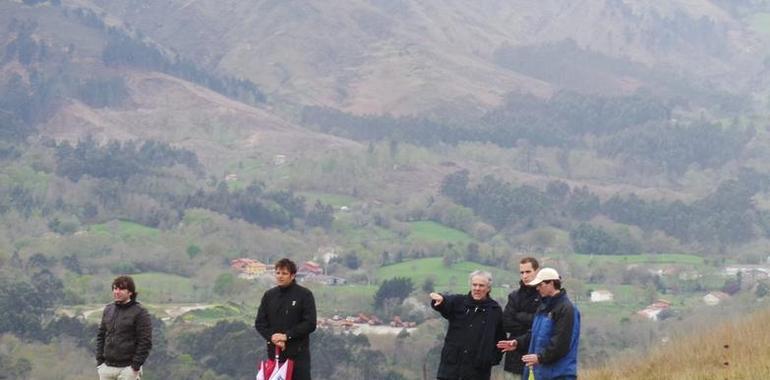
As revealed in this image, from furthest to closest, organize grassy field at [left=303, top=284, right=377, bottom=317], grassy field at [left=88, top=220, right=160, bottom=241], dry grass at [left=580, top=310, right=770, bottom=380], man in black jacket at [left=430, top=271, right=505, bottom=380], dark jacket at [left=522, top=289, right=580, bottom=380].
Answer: grassy field at [left=88, top=220, right=160, bottom=241] < grassy field at [left=303, top=284, right=377, bottom=317] < dry grass at [left=580, top=310, right=770, bottom=380] < man in black jacket at [left=430, top=271, right=505, bottom=380] < dark jacket at [left=522, top=289, right=580, bottom=380]

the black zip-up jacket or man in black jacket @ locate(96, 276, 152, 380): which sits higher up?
the black zip-up jacket

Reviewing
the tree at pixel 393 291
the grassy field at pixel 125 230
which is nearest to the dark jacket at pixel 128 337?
the tree at pixel 393 291

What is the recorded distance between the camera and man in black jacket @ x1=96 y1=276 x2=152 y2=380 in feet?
43.9

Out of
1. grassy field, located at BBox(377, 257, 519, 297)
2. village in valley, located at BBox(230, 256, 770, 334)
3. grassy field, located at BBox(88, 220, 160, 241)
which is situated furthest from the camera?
grassy field, located at BBox(88, 220, 160, 241)

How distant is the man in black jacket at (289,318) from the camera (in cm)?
1339

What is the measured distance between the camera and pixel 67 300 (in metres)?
98.6

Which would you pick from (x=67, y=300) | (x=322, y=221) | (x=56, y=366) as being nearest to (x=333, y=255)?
(x=322, y=221)

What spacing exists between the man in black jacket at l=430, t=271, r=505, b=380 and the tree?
84.6 m

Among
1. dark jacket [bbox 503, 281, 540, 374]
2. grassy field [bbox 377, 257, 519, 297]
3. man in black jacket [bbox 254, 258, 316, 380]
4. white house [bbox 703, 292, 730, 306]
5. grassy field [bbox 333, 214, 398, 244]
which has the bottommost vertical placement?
grassy field [bbox 333, 214, 398, 244]

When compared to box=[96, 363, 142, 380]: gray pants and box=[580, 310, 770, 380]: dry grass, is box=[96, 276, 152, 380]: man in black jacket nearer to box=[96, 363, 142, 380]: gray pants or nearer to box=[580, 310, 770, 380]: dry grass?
box=[96, 363, 142, 380]: gray pants

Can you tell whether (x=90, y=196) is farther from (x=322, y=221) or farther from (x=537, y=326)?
(x=537, y=326)

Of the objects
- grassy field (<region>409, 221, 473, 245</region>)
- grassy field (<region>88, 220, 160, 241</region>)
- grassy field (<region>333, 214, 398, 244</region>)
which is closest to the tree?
grassy field (<region>409, 221, 473, 245</region>)

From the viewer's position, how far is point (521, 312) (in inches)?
530

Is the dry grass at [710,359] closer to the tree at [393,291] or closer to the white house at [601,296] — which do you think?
the tree at [393,291]
